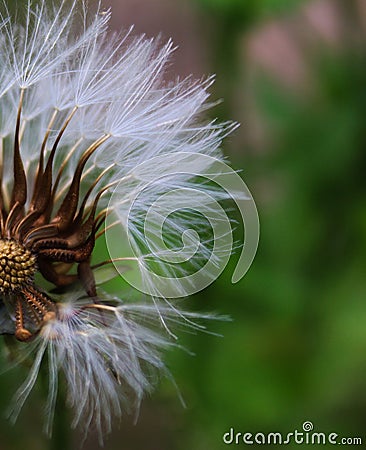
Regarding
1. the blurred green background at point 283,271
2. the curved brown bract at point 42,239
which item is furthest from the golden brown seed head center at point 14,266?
the blurred green background at point 283,271

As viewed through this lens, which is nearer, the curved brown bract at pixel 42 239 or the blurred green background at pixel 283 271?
the curved brown bract at pixel 42 239

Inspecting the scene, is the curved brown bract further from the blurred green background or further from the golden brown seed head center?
the blurred green background

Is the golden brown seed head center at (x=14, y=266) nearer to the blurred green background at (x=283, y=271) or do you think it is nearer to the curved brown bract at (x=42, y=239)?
the curved brown bract at (x=42, y=239)

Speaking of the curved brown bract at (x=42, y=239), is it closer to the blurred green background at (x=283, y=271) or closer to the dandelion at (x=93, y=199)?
the dandelion at (x=93, y=199)

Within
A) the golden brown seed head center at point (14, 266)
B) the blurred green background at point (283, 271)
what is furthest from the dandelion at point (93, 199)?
the blurred green background at point (283, 271)

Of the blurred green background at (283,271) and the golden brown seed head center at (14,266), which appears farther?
the blurred green background at (283,271)

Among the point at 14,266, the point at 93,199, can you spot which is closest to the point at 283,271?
the point at 93,199

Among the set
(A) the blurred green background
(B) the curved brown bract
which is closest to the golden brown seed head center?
(B) the curved brown bract
